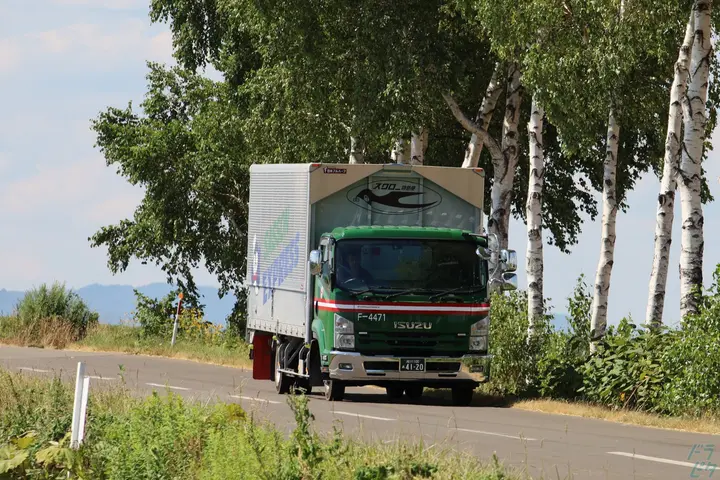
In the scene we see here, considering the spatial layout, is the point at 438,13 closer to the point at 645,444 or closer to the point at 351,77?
the point at 351,77

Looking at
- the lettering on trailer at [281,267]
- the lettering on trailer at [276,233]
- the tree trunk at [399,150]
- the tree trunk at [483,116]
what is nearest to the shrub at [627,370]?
the lettering on trailer at [281,267]

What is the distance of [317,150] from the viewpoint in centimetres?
3756

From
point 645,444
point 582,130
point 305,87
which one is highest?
point 305,87

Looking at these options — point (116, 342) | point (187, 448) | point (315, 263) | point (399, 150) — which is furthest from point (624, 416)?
point (116, 342)

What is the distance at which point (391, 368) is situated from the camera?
21.0 meters

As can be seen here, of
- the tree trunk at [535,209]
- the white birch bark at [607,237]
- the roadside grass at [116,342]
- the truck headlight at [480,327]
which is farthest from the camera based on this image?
the roadside grass at [116,342]

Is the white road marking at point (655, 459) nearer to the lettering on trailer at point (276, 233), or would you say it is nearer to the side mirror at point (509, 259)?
the side mirror at point (509, 259)

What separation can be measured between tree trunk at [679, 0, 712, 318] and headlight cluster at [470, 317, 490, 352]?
305cm

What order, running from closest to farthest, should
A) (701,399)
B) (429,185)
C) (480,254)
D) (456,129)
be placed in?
(701,399), (480,254), (429,185), (456,129)

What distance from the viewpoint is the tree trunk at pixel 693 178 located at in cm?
2014

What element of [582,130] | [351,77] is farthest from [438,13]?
[582,130]

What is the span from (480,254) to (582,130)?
6.33 metres

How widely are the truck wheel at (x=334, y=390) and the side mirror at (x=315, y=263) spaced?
195 centimetres

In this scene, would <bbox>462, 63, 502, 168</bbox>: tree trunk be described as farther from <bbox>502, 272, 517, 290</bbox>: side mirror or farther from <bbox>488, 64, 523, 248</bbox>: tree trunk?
<bbox>502, 272, 517, 290</bbox>: side mirror
